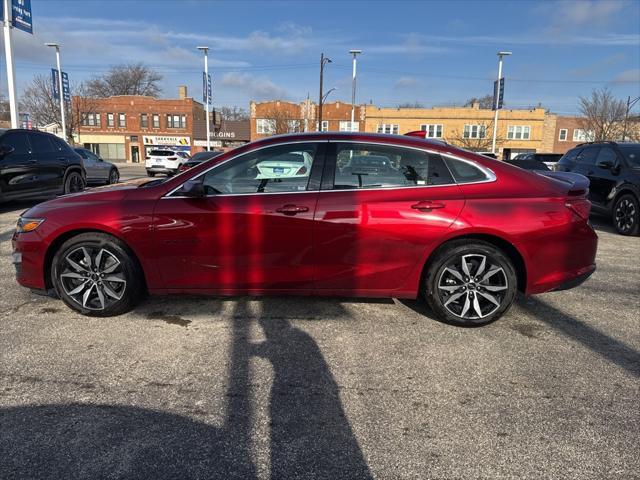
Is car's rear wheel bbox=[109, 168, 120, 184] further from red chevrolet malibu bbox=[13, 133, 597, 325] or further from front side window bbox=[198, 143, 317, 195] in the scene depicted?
front side window bbox=[198, 143, 317, 195]

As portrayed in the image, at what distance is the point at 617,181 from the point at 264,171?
7785 mm

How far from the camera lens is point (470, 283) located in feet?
12.8

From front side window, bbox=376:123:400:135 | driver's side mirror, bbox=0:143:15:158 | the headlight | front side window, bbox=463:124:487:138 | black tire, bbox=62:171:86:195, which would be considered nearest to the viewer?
the headlight

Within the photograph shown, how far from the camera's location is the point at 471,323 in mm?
3959

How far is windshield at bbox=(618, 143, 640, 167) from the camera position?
8.66m

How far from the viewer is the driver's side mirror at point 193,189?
3803mm

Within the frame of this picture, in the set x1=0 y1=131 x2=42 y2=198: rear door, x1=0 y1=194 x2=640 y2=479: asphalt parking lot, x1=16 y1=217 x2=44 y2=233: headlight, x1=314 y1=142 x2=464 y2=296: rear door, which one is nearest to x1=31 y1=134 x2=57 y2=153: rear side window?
x1=0 y1=131 x2=42 y2=198: rear door

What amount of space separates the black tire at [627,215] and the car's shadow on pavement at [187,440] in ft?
25.6

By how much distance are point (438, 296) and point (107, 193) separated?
305cm

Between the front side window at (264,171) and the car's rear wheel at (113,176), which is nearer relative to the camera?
the front side window at (264,171)

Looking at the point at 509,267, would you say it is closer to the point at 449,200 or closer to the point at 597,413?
the point at 449,200

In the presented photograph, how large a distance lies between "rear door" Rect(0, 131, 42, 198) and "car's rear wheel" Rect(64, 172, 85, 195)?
83cm

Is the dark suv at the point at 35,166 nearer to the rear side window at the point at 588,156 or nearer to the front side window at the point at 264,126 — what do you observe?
the rear side window at the point at 588,156

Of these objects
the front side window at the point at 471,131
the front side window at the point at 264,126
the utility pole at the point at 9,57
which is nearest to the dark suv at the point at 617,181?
the utility pole at the point at 9,57
